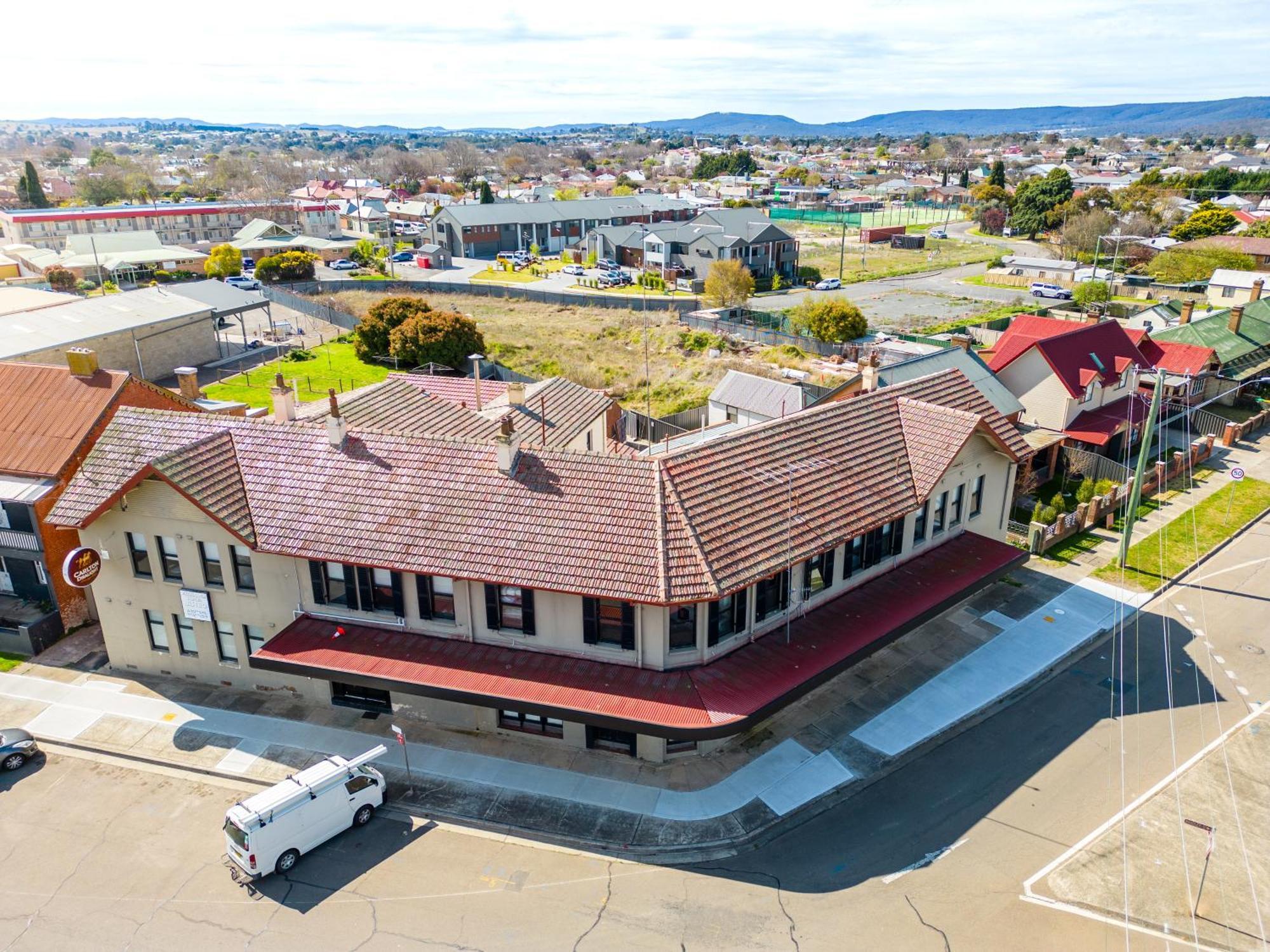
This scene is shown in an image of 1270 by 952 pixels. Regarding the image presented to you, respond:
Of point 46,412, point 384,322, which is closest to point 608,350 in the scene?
point 384,322

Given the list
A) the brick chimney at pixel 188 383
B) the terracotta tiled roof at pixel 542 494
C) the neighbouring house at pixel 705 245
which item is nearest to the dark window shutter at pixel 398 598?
the terracotta tiled roof at pixel 542 494

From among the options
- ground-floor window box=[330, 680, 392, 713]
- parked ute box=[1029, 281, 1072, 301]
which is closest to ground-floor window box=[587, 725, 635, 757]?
ground-floor window box=[330, 680, 392, 713]

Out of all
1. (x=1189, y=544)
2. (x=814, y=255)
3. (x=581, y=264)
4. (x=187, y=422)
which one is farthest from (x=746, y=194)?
(x=187, y=422)

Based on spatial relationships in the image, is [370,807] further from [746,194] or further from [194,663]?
[746,194]

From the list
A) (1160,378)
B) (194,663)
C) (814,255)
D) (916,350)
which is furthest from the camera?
(814,255)

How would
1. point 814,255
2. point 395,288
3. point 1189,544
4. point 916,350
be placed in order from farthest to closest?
point 814,255 < point 395,288 < point 916,350 < point 1189,544

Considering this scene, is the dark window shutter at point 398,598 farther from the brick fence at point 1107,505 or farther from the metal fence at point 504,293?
the metal fence at point 504,293
